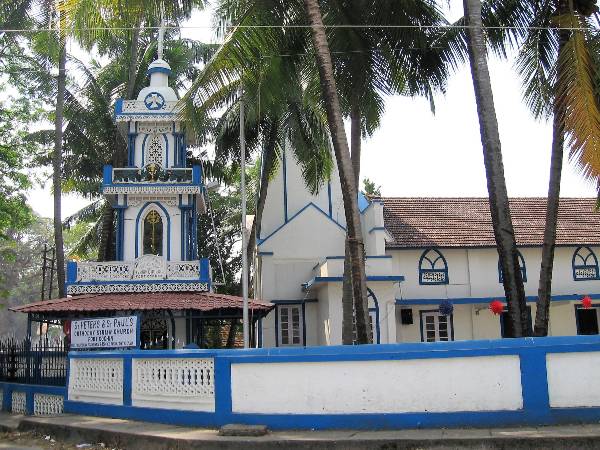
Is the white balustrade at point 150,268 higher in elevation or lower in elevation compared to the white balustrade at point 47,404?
higher

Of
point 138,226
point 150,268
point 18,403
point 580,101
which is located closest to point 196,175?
point 138,226

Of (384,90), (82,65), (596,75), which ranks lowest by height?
(596,75)

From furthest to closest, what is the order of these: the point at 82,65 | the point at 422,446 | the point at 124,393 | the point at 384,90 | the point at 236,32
Result: the point at 82,65
the point at 384,90
the point at 236,32
the point at 124,393
the point at 422,446

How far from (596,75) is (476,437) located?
7759 mm

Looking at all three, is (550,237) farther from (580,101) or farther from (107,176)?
(107,176)

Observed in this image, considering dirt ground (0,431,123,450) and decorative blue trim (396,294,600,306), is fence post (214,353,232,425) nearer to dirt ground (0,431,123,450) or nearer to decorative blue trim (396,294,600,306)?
dirt ground (0,431,123,450)

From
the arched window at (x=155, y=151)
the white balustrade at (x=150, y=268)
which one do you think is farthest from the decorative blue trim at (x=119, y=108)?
the white balustrade at (x=150, y=268)

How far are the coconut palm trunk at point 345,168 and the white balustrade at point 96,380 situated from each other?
175 inches

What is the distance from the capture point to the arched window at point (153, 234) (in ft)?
68.3

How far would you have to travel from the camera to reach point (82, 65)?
26.9 meters

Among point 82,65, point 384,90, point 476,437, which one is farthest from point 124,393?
point 82,65

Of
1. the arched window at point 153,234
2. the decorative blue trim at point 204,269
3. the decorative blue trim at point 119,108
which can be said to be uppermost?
the decorative blue trim at point 119,108

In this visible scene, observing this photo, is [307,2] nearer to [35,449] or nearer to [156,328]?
[35,449]

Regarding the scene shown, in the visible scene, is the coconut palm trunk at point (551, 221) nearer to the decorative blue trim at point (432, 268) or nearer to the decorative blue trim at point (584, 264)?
the decorative blue trim at point (432, 268)
